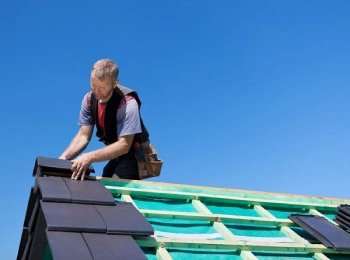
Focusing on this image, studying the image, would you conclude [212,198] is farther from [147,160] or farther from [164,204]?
[147,160]

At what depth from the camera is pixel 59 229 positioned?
9.71 ft

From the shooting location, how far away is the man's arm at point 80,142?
4.94m

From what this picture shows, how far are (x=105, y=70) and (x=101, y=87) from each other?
0.57 ft

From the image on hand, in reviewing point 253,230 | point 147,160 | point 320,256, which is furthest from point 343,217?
point 147,160

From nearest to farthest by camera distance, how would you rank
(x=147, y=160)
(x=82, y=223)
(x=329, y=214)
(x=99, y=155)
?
(x=82, y=223)
(x=99, y=155)
(x=329, y=214)
(x=147, y=160)

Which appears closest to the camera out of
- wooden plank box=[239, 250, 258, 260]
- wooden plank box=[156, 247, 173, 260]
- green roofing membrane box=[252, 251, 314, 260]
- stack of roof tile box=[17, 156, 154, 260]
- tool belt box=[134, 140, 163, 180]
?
stack of roof tile box=[17, 156, 154, 260]

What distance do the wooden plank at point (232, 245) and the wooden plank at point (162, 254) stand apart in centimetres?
5

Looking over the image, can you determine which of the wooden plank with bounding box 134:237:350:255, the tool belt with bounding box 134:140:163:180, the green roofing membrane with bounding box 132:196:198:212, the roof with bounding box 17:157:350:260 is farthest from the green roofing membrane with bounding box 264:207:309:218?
the tool belt with bounding box 134:140:163:180

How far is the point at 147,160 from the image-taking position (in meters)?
5.11

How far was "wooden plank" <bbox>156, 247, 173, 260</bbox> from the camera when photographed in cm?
315

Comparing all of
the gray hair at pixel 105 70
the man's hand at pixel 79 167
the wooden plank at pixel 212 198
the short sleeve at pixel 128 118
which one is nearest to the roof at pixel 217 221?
the wooden plank at pixel 212 198

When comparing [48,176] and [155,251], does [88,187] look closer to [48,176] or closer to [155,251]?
[48,176]

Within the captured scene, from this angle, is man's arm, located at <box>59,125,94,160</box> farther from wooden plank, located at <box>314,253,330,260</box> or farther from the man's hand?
wooden plank, located at <box>314,253,330,260</box>

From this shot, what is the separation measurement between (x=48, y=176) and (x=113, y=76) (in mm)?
1144
